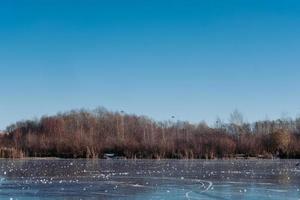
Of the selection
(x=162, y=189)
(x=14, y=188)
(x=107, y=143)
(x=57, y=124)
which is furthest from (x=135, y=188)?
(x=57, y=124)

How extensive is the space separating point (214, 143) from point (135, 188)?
108 ft

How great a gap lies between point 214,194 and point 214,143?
3449 cm

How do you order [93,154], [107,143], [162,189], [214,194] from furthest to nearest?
[107,143] < [93,154] < [162,189] < [214,194]

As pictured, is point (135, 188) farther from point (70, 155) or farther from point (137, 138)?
point (137, 138)

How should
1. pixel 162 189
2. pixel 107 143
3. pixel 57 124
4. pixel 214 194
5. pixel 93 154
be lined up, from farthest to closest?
pixel 57 124, pixel 107 143, pixel 93 154, pixel 162 189, pixel 214 194

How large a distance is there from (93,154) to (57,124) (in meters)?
21.5

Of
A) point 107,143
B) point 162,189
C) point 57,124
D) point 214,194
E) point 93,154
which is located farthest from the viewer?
point 57,124

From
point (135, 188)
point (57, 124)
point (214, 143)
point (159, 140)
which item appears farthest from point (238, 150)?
point (135, 188)

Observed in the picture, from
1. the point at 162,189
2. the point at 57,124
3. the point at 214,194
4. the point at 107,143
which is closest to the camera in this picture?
the point at 214,194

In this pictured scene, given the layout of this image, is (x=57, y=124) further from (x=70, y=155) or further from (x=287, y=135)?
(x=287, y=135)

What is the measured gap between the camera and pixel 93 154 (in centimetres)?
4984

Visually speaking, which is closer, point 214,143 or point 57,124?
point 214,143

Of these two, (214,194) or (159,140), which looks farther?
(159,140)

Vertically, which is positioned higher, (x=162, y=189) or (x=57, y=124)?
(x=57, y=124)
